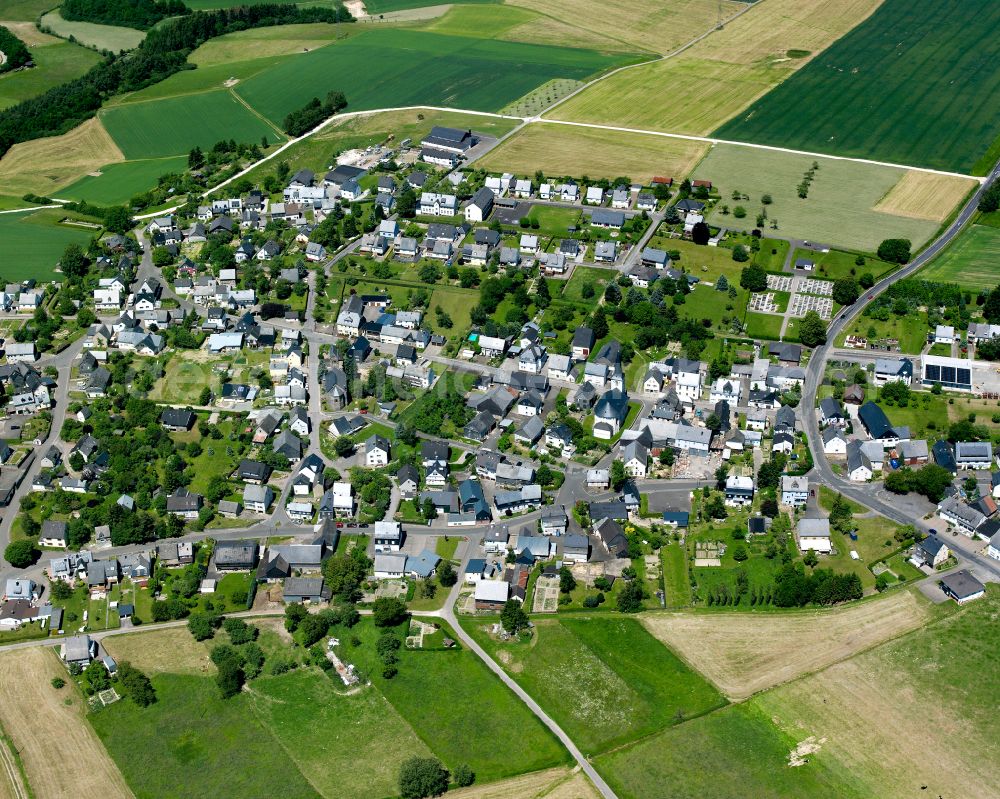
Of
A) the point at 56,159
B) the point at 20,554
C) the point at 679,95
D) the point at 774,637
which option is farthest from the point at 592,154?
the point at 20,554

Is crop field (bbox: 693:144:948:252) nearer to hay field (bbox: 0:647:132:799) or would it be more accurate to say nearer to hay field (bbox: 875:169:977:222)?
hay field (bbox: 875:169:977:222)

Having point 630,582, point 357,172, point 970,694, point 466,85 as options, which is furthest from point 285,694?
point 466,85

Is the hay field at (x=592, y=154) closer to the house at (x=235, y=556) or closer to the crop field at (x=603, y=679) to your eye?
the house at (x=235, y=556)

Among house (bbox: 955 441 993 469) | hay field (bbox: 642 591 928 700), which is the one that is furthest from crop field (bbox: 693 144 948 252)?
hay field (bbox: 642 591 928 700)

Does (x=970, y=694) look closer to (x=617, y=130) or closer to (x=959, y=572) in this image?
(x=959, y=572)

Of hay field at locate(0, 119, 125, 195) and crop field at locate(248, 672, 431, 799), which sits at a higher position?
hay field at locate(0, 119, 125, 195)
